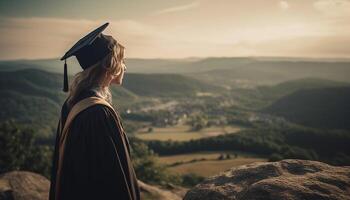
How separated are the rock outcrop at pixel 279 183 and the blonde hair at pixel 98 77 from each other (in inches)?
108

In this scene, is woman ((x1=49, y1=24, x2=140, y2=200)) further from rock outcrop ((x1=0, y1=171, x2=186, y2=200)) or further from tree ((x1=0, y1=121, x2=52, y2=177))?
tree ((x1=0, y1=121, x2=52, y2=177))

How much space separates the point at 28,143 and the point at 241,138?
46875 millimetres

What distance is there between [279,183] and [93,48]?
3.43 metres

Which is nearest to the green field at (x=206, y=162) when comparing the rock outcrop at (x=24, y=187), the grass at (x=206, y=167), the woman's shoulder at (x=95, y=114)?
the grass at (x=206, y=167)

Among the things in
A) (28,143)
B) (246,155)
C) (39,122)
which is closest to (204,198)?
(28,143)

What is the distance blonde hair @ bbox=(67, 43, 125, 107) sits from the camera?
3.95m

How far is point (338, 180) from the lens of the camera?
198 inches

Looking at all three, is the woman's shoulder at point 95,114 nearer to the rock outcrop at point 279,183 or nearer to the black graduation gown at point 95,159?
the black graduation gown at point 95,159

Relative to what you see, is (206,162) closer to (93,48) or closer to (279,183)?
(279,183)

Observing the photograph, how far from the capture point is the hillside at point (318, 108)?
117 meters

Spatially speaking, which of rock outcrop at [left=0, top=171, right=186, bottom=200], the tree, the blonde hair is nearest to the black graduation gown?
the blonde hair

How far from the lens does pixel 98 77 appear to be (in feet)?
13.1

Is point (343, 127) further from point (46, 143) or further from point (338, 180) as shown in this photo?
point (338, 180)

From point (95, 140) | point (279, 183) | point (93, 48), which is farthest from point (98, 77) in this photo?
point (279, 183)
